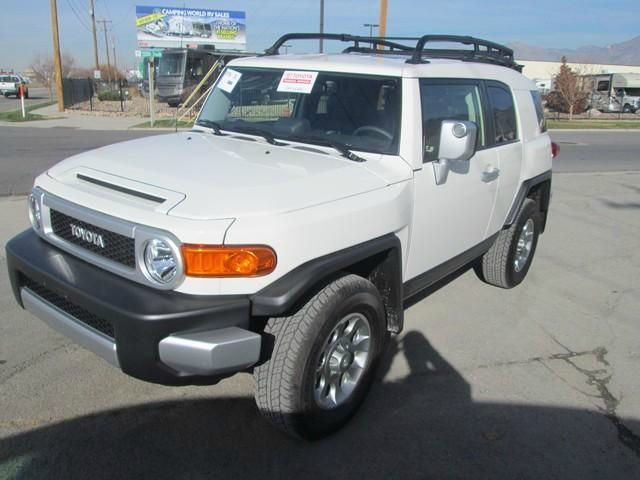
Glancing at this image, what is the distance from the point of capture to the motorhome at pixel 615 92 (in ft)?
160

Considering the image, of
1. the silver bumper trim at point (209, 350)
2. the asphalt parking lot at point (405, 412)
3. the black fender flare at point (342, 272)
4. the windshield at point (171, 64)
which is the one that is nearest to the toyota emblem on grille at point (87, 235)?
the silver bumper trim at point (209, 350)

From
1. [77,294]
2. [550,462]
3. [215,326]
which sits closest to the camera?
[215,326]

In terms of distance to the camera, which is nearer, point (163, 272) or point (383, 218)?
point (163, 272)

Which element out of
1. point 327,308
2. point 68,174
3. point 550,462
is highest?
point 68,174

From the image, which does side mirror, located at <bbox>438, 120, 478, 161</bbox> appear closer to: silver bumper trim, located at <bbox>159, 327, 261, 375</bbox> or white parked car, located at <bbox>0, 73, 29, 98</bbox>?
silver bumper trim, located at <bbox>159, 327, 261, 375</bbox>

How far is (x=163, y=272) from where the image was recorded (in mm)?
2531

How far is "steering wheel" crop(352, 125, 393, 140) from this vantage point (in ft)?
11.2

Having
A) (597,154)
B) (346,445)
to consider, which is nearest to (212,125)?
(346,445)

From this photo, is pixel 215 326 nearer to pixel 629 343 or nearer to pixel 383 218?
pixel 383 218

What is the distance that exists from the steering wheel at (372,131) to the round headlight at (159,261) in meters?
1.53

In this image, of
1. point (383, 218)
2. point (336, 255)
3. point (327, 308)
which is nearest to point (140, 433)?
point (327, 308)

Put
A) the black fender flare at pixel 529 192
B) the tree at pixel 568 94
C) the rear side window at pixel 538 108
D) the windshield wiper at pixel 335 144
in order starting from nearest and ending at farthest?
the windshield wiper at pixel 335 144 → the black fender flare at pixel 529 192 → the rear side window at pixel 538 108 → the tree at pixel 568 94

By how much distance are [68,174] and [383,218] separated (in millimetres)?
1758

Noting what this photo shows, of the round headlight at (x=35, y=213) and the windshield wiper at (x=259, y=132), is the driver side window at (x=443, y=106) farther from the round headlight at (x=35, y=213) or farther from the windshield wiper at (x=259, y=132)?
the round headlight at (x=35, y=213)
